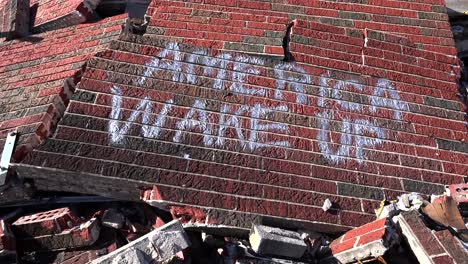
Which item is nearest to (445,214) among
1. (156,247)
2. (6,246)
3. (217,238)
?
(217,238)

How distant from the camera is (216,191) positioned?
392cm

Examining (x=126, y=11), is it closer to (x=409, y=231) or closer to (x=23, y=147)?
(x=23, y=147)

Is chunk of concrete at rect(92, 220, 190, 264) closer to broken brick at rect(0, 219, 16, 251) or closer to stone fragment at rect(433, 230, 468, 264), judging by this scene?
broken brick at rect(0, 219, 16, 251)

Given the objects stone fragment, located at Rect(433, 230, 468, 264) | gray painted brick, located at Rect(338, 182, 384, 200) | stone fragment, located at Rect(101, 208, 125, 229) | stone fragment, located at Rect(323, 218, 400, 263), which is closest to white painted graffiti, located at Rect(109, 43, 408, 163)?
gray painted brick, located at Rect(338, 182, 384, 200)

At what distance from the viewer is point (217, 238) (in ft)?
12.6

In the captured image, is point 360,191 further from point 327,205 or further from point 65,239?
point 65,239

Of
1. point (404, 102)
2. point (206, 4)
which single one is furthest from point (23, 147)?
point (404, 102)

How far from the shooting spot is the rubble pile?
3.51 m

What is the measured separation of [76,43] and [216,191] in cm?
256

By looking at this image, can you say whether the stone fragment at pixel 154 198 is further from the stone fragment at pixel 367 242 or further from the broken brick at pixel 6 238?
the stone fragment at pixel 367 242

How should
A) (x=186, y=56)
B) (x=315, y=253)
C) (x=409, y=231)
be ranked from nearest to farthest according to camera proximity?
1. (x=409, y=231)
2. (x=315, y=253)
3. (x=186, y=56)

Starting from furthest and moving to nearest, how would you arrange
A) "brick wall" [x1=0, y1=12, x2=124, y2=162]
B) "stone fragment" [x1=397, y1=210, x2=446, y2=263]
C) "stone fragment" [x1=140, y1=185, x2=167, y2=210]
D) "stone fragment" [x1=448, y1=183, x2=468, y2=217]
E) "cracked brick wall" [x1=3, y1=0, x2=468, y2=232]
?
→ 1. "brick wall" [x1=0, y1=12, x2=124, y2=162]
2. "stone fragment" [x1=448, y1=183, x2=468, y2=217]
3. "cracked brick wall" [x1=3, y1=0, x2=468, y2=232]
4. "stone fragment" [x1=140, y1=185, x2=167, y2=210]
5. "stone fragment" [x1=397, y1=210, x2=446, y2=263]

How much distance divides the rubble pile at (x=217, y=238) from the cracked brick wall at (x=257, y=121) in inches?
7.0

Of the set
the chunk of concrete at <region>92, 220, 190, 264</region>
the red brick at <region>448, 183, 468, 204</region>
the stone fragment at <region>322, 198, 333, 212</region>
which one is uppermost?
the red brick at <region>448, 183, 468, 204</region>
